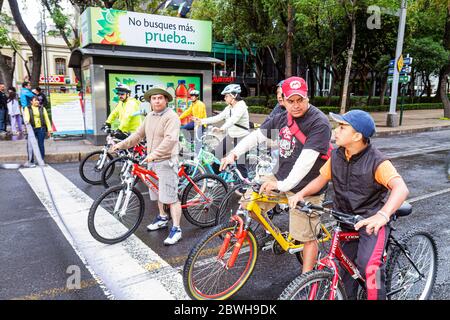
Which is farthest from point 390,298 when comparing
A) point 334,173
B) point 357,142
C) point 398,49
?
point 398,49

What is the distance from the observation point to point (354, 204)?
2766 millimetres

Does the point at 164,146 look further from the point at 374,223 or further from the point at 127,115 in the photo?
the point at 127,115

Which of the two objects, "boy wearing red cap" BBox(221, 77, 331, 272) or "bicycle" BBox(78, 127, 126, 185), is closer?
"boy wearing red cap" BBox(221, 77, 331, 272)

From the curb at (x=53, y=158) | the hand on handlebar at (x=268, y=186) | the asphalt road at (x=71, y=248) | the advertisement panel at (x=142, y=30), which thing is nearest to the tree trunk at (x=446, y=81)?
the advertisement panel at (x=142, y=30)

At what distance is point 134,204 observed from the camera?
473 centimetres

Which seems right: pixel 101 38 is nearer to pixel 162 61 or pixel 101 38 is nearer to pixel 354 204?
pixel 162 61

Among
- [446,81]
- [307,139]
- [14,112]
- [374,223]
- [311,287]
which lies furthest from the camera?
[446,81]

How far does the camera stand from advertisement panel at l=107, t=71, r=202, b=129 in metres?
12.0

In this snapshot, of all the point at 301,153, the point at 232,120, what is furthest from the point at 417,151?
the point at 301,153

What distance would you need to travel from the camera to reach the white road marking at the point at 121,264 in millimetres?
3459

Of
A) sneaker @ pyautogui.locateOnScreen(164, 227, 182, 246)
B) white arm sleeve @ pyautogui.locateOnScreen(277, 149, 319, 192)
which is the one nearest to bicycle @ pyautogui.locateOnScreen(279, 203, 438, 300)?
white arm sleeve @ pyautogui.locateOnScreen(277, 149, 319, 192)

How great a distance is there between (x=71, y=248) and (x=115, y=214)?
630 millimetres

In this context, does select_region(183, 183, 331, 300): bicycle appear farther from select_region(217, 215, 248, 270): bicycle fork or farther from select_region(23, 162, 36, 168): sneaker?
select_region(23, 162, 36, 168): sneaker

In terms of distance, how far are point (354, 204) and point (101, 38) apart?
1089cm
